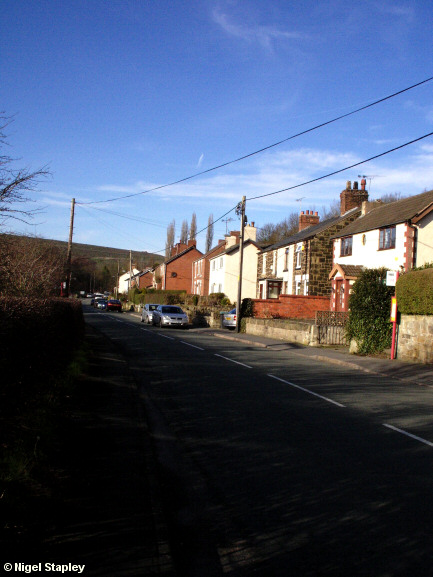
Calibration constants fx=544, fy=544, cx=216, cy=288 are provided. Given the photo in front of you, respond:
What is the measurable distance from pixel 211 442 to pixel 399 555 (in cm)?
366

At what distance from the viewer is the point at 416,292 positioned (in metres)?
18.4

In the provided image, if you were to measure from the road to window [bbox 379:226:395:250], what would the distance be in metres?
18.5

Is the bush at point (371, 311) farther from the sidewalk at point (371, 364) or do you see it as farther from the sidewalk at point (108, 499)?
the sidewalk at point (108, 499)

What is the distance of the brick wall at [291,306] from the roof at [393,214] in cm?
474

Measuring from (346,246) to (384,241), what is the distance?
16.5 feet

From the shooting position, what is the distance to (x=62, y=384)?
9.71 meters

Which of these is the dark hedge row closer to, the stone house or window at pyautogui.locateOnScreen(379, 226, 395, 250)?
window at pyautogui.locateOnScreen(379, 226, 395, 250)

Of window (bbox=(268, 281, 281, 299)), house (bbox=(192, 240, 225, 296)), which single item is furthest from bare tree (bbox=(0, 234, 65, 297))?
house (bbox=(192, 240, 225, 296))

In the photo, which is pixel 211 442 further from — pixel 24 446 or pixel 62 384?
pixel 62 384

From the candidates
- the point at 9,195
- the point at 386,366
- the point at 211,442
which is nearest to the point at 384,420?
the point at 211,442

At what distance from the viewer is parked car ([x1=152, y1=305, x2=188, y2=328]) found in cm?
3816

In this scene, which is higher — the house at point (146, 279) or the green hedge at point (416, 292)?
the house at point (146, 279)

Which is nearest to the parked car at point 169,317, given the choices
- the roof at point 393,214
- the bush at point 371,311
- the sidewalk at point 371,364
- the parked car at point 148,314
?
the parked car at point 148,314

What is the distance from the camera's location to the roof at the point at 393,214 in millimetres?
28188
